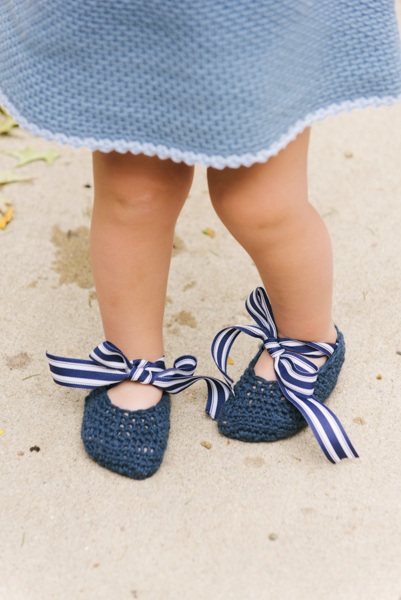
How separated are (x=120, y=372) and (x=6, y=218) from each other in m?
0.78

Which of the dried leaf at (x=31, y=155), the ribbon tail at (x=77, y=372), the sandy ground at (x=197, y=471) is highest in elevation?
the ribbon tail at (x=77, y=372)

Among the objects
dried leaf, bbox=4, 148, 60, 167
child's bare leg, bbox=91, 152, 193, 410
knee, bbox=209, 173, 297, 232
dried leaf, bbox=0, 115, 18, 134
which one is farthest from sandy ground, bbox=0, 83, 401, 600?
dried leaf, bbox=0, 115, 18, 134

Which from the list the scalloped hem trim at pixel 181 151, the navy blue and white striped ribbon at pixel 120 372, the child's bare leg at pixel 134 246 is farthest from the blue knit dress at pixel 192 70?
the navy blue and white striped ribbon at pixel 120 372

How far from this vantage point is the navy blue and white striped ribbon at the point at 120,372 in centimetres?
105

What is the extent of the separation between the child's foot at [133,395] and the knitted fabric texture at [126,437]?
0.04 feet

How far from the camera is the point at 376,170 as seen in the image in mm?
1809

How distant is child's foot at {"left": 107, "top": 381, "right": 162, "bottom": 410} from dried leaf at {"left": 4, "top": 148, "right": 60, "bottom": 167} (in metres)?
1.03

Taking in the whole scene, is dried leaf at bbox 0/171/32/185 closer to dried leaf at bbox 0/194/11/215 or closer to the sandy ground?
dried leaf at bbox 0/194/11/215

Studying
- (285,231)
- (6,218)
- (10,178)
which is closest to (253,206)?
(285,231)

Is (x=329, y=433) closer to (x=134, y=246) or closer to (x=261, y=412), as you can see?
(x=261, y=412)

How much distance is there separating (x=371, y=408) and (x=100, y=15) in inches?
33.2

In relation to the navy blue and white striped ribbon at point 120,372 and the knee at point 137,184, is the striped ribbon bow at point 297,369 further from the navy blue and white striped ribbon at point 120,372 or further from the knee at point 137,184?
the knee at point 137,184

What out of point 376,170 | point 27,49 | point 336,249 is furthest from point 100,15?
point 376,170

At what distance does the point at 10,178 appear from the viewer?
175cm
